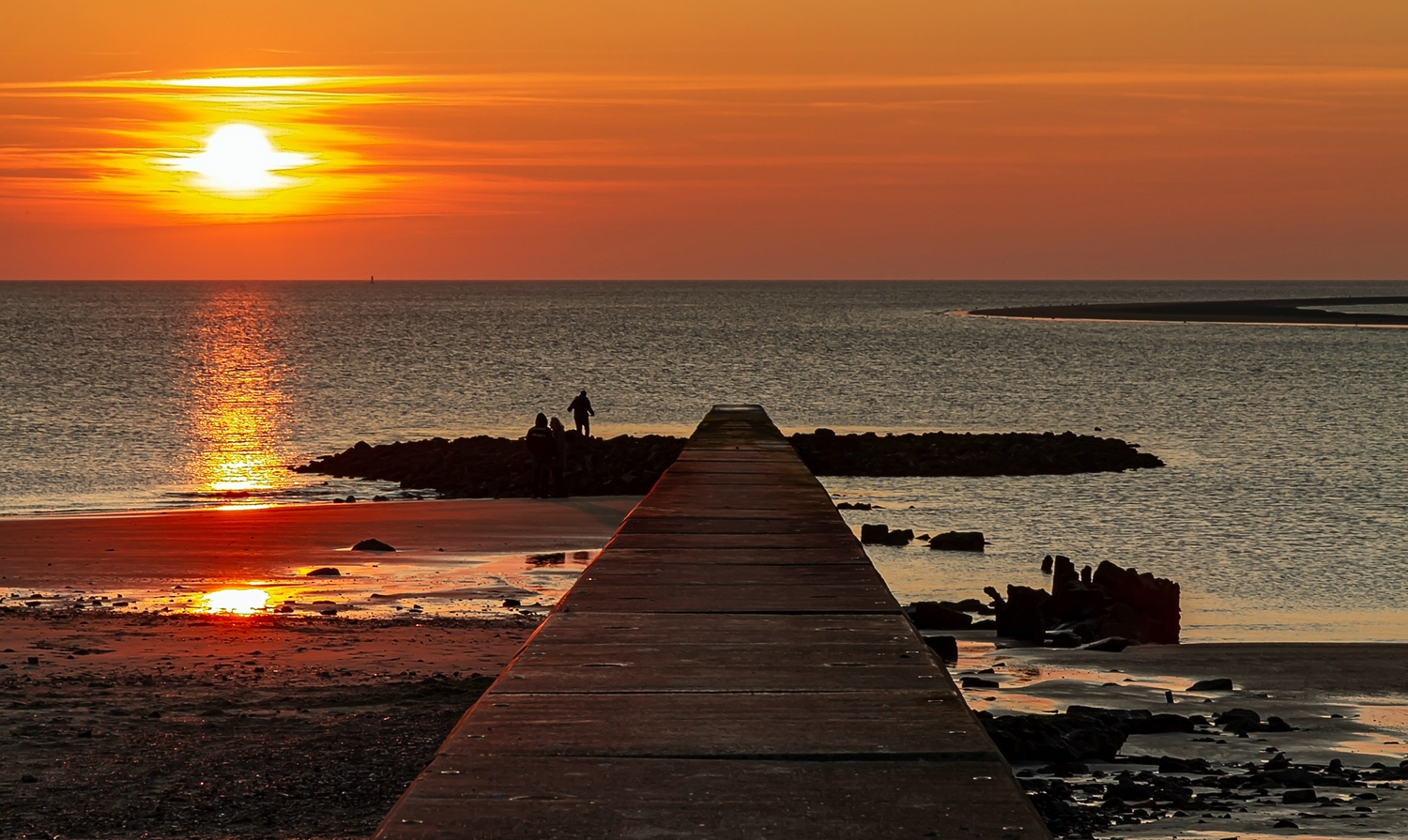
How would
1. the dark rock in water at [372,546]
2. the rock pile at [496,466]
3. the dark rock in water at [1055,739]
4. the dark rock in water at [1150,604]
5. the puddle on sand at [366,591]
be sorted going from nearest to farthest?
the dark rock in water at [1055,739] < the dark rock in water at [1150,604] < the puddle on sand at [366,591] < the dark rock in water at [372,546] < the rock pile at [496,466]

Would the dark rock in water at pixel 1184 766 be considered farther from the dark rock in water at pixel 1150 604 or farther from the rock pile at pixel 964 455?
the rock pile at pixel 964 455

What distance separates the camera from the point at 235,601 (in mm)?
16359

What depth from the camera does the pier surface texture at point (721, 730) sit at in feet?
12.7

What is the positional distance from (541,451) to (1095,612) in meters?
15.7

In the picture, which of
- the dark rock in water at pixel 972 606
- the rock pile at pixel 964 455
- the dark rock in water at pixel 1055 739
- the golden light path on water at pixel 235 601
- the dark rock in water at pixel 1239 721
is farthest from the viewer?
the rock pile at pixel 964 455

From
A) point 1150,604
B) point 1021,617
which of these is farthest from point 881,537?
point 1021,617

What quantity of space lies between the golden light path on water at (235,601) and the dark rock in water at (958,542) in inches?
429

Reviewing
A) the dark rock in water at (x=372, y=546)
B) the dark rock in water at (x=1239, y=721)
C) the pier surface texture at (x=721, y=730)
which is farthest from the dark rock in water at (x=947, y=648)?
the dark rock in water at (x=372, y=546)

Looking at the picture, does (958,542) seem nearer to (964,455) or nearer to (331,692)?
(331,692)

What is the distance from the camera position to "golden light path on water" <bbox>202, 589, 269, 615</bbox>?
51.3ft

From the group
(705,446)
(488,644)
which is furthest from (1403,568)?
(488,644)

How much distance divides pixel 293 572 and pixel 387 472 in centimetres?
1833

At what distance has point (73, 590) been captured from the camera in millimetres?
17188

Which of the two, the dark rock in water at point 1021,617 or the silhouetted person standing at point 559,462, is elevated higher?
the silhouetted person standing at point 559,462
